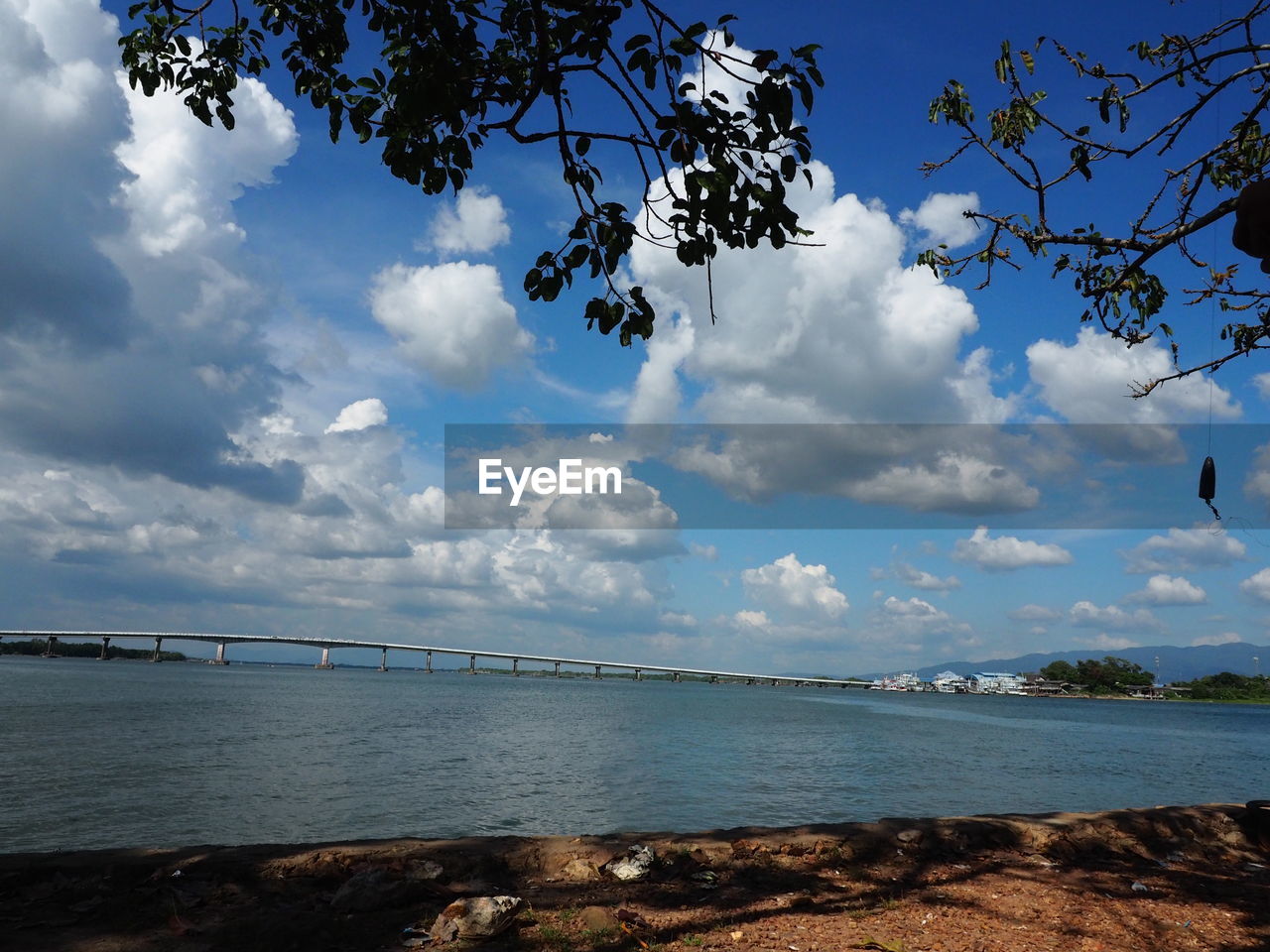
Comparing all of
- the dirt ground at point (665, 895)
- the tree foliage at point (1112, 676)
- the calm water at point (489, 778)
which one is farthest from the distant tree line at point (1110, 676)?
the dirt ground at point (665, 895)

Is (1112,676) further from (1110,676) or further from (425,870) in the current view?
(425,870)

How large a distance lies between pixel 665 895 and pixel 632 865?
546 millimetres

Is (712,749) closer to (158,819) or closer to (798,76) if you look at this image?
(158,819)

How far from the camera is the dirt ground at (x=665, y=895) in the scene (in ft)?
15.3

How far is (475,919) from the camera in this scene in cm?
464

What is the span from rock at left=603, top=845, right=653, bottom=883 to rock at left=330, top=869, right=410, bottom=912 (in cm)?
151

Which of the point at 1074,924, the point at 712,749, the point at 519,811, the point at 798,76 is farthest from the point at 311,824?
the point at 712,749

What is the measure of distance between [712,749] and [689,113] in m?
29.1

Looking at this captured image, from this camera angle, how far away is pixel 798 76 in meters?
3.60

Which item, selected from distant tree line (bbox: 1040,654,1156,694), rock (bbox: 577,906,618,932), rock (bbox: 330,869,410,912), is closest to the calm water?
rock (bbox: 330,869,410,912)

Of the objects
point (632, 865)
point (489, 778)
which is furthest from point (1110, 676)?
point (632, 865)

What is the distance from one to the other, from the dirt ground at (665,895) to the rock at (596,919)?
0.01 metres

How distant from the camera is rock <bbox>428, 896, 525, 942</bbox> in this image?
4.61 metres

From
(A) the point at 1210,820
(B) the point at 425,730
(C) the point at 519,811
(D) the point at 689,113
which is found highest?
(D) the point at 689,113
